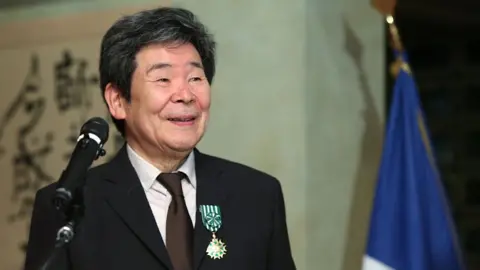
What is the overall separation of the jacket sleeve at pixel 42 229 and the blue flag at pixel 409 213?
901 mm

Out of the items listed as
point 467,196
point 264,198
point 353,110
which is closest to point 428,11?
point 467,196

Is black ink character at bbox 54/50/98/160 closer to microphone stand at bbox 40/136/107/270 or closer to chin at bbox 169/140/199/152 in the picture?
chin at bbox 169/140/199/152

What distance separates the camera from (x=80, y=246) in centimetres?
150

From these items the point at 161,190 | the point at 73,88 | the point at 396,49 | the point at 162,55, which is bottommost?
the point at 161,190

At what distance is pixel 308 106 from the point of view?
2320 millimetres

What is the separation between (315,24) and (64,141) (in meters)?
0.95

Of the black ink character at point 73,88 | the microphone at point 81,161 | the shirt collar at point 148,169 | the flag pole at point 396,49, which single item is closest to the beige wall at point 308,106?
the flag pole at point 396,49

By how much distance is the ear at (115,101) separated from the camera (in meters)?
1.61

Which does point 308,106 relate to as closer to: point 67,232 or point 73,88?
point 73,88

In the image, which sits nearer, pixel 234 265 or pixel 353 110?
pixel 234 265

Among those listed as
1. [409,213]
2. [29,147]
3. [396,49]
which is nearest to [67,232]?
[409,213]

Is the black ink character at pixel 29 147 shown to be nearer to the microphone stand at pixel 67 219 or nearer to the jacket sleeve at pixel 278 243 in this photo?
the jacket sleeve at pixel 278 243

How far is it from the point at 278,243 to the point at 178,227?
209 millimetres

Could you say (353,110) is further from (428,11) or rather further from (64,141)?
(428,11)
